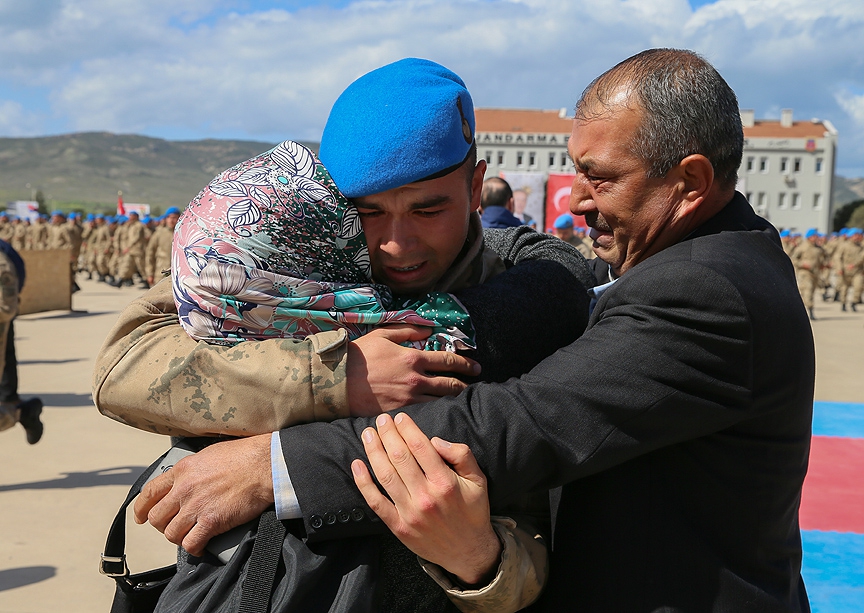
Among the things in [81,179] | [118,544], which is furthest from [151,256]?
[81,179]

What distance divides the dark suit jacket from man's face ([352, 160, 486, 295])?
368mm

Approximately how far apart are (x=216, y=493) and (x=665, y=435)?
0.84 metres

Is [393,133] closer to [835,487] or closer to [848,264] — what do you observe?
[835,487]

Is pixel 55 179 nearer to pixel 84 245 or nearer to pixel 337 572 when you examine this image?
pixel 84 245

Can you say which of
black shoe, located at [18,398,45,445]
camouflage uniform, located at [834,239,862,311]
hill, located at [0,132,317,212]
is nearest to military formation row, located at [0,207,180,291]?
black shoe, located at [18,398,45,445]

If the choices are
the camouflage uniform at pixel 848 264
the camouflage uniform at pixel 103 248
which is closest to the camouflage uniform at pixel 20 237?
the camouflage uniform at pixel 103 248

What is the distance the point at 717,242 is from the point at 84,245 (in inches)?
1165

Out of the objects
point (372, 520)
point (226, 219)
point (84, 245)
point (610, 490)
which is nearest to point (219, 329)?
point (226, 219)

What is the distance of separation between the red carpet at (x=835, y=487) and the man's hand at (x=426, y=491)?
4.53m

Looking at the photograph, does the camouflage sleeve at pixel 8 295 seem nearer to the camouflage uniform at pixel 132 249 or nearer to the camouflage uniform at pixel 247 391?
the camouflage uniform at pixel 247 391

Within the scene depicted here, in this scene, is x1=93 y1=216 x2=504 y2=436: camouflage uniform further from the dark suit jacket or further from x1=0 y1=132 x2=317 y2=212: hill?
x1=0 y1=132 x2=317 y2=212: hill

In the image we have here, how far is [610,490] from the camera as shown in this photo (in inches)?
59.3

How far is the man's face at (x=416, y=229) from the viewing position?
1.58 meters

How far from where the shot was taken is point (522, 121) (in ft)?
277
